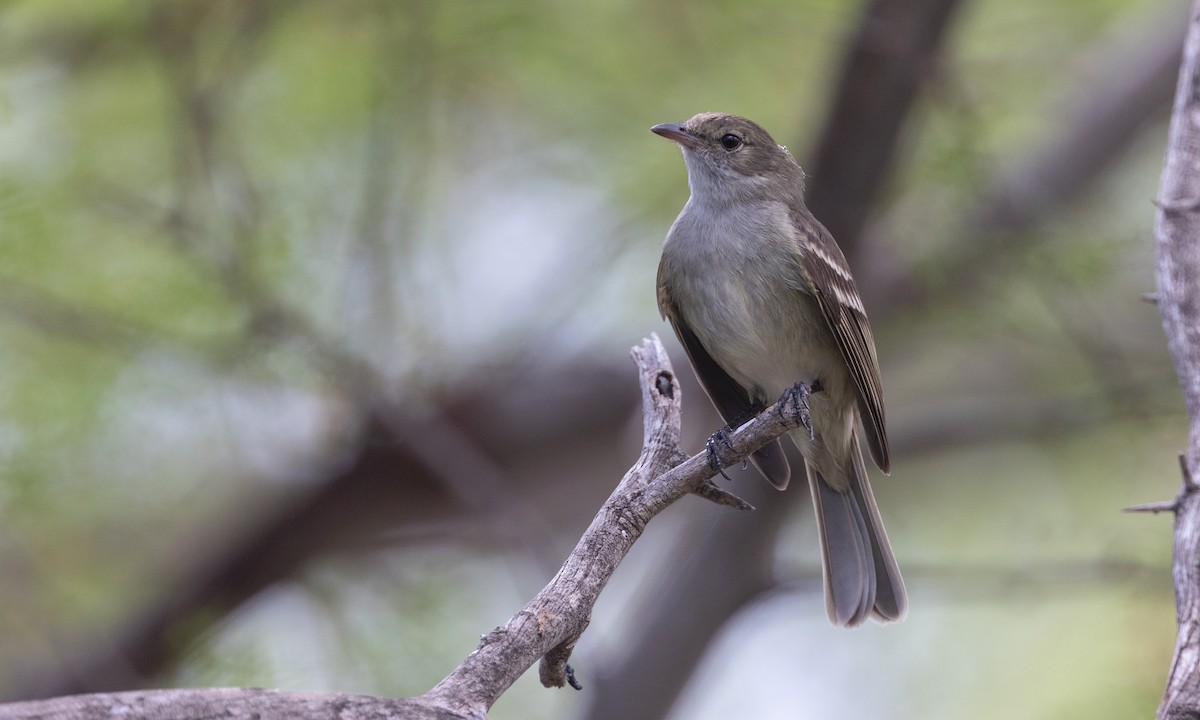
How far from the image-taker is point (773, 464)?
4285 mm

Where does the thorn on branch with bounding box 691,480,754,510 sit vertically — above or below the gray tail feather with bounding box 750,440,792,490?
above

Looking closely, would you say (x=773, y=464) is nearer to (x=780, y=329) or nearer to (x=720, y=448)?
(x=780, y=329)

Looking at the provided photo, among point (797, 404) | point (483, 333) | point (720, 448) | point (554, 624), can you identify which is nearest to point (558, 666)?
point (554, 624)

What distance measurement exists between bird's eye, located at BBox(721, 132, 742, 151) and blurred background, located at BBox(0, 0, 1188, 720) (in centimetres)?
162

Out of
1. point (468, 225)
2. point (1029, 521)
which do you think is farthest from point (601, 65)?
point (1029, 521)

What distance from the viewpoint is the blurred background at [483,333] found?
5934mm

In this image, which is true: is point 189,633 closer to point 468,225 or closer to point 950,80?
point 468,225

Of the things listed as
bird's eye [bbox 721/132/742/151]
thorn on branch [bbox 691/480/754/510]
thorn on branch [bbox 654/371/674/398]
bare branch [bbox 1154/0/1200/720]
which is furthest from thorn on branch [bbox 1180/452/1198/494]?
bird's eye [bbox 721/132/742/151]

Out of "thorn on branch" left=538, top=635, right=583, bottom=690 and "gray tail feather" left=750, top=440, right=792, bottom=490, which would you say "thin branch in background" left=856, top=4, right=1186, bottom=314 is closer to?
"gray tail feather" left=750, top=440, right=792, bottom=490

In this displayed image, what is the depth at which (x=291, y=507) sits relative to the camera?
662 cm

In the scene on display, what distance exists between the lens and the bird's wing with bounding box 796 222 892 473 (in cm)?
425

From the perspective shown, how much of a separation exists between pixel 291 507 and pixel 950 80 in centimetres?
418

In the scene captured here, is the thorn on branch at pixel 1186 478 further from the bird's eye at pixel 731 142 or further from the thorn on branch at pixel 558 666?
the bird's eye at pixel 731 142

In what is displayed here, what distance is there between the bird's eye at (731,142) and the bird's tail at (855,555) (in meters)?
1.24
